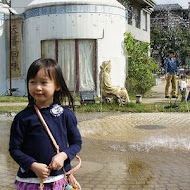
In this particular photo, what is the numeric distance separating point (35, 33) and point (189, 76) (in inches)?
306

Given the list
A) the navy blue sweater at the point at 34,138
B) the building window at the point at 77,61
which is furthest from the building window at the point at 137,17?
the navy blue sweater at the point at 34,138

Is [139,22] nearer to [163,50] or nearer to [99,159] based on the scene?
[163,50]

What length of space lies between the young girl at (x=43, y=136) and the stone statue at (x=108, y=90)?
1189 cm

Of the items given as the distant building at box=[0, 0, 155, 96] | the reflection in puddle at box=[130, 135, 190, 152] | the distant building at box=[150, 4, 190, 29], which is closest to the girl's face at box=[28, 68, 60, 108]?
the reflection in puddle at box=[130, 135, 190, 152]

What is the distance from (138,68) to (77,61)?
318 centimetres

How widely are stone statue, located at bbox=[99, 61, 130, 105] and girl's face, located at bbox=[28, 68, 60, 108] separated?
11.9 meters

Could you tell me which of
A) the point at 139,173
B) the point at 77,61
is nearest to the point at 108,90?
the point at 77,61

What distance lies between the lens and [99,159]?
716cm

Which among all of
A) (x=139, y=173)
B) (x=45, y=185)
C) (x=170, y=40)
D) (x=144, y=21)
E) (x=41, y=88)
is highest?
(x=170, y=40)

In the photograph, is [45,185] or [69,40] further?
[69,40]

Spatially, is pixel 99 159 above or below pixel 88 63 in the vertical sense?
below

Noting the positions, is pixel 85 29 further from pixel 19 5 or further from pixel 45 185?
pixel 45 185

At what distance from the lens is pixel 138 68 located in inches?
802

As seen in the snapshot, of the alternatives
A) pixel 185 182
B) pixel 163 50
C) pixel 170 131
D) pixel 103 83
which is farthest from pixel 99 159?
pixel 163 50
